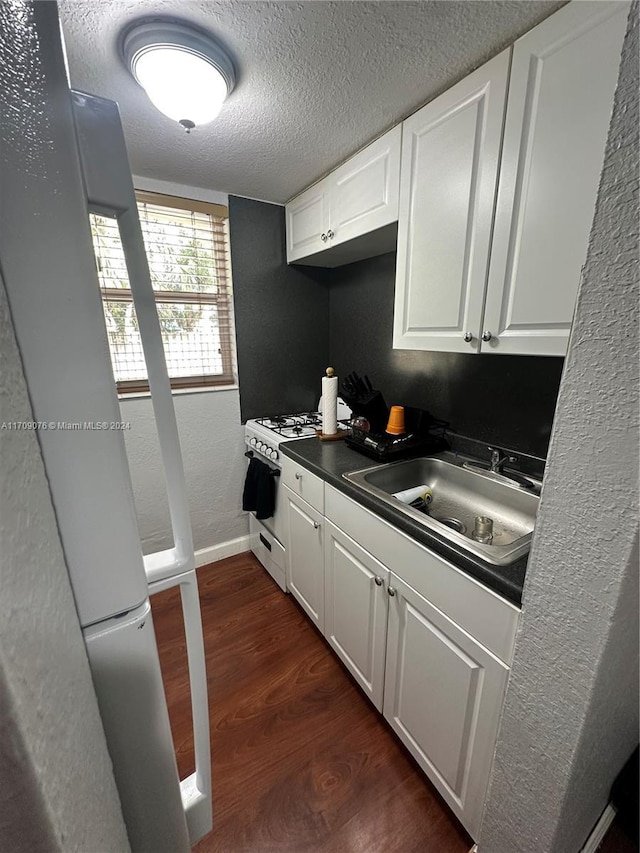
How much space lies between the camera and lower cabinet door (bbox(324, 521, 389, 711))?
4.05 ft

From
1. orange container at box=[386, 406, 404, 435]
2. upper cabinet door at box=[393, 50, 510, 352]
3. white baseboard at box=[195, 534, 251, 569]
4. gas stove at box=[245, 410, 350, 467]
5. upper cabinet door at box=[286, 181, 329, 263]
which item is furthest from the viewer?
white baseboard at box=[195, 534, 251, 569]

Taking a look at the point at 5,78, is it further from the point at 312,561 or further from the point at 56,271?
the point at 312,561

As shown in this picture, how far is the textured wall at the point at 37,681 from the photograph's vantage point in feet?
0.85

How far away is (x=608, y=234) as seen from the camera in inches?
19.4

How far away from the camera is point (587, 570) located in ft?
1.87

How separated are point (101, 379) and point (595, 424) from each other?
0.72m

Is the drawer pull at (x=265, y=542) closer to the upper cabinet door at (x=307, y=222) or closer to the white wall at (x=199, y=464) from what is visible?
the white wall at (x=199, y=464)

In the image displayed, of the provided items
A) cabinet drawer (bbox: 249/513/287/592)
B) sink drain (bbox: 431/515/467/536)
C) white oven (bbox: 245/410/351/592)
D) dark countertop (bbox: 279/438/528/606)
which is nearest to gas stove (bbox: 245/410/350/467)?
white oven (bbox: 245/410/351/592)

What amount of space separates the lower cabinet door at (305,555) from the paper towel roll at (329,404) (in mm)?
384

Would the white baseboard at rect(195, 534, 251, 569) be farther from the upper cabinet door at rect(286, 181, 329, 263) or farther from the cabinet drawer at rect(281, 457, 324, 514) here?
the upper cabinet door at rect(286, 181, 329, 263)

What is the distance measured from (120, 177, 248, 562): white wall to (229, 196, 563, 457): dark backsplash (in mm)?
182

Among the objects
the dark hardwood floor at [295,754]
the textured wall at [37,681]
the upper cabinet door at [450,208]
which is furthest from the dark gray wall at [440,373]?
the textured wall at [37,681]

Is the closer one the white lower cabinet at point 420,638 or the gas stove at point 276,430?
the white lower cabinet at point 420,638

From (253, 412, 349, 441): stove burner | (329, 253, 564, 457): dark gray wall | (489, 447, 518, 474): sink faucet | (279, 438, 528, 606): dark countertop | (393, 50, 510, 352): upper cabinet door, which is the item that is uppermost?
(393, 50, 510, 352): upper cabinet door
